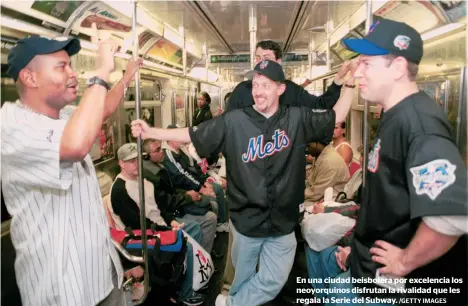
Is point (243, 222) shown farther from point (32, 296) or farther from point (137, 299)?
point (32, 296)

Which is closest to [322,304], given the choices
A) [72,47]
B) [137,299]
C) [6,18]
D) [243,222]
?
[243,222]

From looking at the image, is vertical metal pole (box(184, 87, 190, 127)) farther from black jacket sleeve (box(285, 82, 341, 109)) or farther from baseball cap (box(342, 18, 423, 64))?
baseball cap (box(342, 18, 423, 64))

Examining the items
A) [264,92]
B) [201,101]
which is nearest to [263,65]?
[264,92]

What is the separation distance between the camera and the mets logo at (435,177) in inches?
55.2

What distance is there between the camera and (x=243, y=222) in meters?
2.63

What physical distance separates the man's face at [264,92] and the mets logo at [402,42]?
1.04 meters

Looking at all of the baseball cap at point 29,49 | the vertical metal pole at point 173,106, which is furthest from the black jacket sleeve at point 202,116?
the baseball cap at point 29,49

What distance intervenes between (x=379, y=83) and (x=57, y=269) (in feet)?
5.55

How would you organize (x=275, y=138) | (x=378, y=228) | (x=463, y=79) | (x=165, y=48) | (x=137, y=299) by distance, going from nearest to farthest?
(x=378, y=228) → (x=463, y=79) → (x=275, y=138) → (x=137, y=299) → (x=165, y=48)

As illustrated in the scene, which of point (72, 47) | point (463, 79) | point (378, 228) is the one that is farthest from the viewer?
point (463, 79)

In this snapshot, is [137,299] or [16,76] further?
[137,299]

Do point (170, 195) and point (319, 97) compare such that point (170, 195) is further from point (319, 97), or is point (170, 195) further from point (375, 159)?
point (375, 159)

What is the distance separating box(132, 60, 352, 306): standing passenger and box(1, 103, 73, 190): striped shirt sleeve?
955 mm

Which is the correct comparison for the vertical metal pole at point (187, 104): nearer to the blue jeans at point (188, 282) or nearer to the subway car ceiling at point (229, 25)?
the subway car ceiling at point (229, 25)
